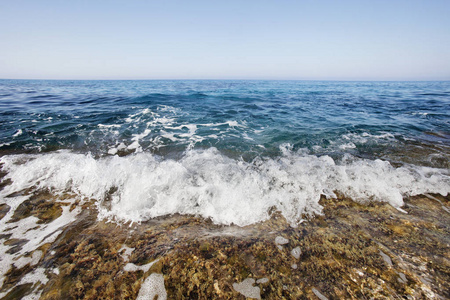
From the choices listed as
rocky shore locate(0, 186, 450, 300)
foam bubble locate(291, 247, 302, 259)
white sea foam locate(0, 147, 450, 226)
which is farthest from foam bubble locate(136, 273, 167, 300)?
foam bubble locate(291, 247, 302, 259)

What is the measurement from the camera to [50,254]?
2.29 meters

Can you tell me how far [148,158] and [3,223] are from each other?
2.77 metres

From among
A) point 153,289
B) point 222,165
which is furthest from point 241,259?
point 222,165

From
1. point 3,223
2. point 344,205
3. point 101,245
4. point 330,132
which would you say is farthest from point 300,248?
point 330,132

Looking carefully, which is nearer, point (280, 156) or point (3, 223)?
point (3, 223)

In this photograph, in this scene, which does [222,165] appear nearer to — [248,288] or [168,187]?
[168,187]

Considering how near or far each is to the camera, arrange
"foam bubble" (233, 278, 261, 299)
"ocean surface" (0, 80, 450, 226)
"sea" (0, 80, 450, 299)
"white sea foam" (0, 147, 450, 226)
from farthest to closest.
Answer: "ocean surface" (0, 80, 450, 226) → "white sea foam" (0, 147, 450, 226) → "sea" (0, 80, 450, 299) → "foam bubble" (233, 278, 261, 299)

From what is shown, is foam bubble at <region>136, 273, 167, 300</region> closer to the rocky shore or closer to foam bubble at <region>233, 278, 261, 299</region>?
the rocky shore

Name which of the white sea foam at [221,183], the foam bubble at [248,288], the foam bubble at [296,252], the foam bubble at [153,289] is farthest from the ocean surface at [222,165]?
the foam bubble at [153,289]

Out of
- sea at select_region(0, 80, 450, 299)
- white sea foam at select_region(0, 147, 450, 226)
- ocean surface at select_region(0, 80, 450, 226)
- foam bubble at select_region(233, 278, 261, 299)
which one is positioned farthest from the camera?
ocean surface at select_region(0, 80, 450, 226)

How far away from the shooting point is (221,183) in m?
3.67

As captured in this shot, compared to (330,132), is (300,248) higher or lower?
lower

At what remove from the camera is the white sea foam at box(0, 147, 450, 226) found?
312 centimetres

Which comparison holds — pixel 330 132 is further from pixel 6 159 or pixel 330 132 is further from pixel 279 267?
pixel 6 159
